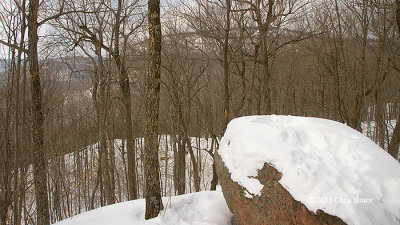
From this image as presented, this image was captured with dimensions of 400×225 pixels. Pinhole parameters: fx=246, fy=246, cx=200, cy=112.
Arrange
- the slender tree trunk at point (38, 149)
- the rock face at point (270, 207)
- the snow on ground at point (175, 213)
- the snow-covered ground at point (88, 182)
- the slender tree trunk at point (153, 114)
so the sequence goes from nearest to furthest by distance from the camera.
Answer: the rock face at point (270, 207) < the snow on ground at point (175, 213) < the slender tree trunk at point (153, 114) < the slender tree trunk at point (38, 149) < the snow-covered ground at point (88, 182)

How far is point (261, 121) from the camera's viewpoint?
12.7ft

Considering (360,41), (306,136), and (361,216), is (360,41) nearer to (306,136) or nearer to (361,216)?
(306,136)

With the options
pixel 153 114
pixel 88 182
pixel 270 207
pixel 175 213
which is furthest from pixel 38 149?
pixel 88 182

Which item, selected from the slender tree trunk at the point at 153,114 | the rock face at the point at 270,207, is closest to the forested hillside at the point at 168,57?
the slender tree trunk at the point at 153,114

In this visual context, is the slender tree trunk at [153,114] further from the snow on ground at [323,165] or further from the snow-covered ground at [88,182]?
the snow-covered ground at [88,182]

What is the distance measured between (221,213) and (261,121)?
170 cm

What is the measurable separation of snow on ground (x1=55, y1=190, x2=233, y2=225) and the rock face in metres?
0.60

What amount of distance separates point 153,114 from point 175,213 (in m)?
1.77

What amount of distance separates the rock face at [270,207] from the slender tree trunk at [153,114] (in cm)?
135

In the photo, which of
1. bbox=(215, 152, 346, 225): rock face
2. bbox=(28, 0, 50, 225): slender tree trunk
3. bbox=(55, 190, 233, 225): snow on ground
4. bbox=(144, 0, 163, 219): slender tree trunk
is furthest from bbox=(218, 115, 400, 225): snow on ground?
bbox=(28, 0, 50, 225): slender tree trunk

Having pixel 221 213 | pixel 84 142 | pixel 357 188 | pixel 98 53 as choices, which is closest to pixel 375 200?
pixel 357 188

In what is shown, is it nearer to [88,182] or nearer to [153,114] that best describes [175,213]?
[153,114]

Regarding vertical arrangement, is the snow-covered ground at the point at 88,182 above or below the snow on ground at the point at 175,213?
below

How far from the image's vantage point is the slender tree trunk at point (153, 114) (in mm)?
4195
